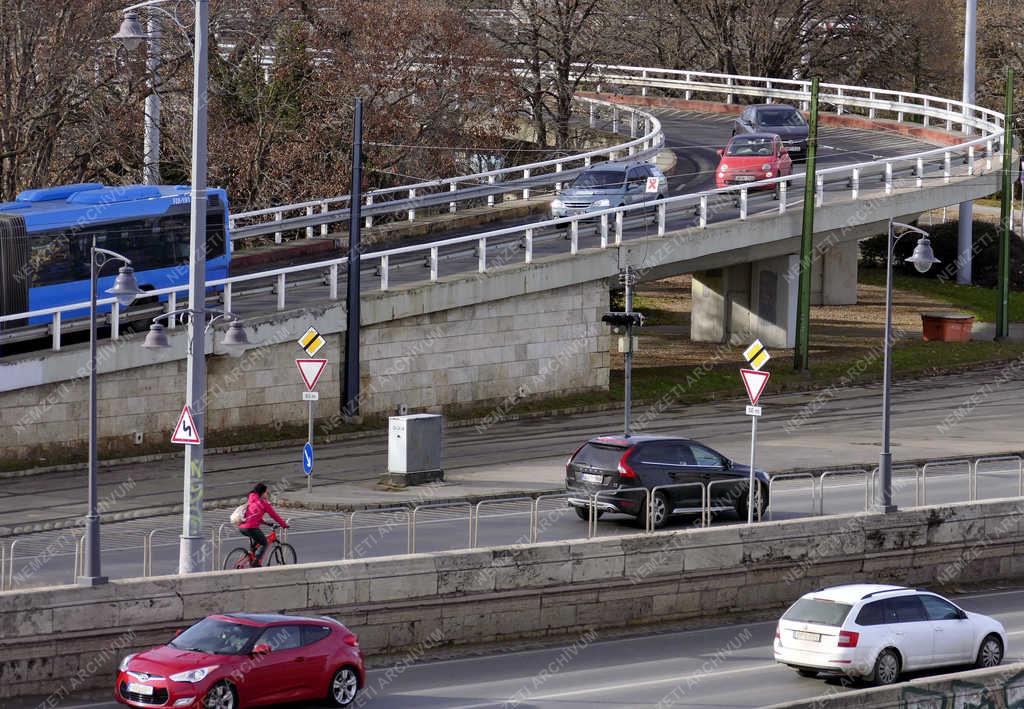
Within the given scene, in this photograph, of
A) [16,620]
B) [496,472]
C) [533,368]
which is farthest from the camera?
[533,368]

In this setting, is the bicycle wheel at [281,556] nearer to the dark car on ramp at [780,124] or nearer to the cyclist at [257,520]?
the cyclist at [257,520]

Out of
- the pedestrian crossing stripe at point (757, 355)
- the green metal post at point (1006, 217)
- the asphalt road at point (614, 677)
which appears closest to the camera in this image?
the asphalt road at point (614, 677)

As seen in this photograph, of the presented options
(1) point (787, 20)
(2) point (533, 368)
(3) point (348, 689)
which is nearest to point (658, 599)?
(3) point (348, 689)

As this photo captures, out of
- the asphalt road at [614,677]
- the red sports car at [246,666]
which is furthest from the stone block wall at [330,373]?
the red sports car at [246,666]

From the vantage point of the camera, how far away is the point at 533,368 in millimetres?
39281

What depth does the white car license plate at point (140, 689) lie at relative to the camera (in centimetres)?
1667

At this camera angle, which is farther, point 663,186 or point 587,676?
point 663,186

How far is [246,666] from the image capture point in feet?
55.9

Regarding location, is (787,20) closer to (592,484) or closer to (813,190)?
(813,190)

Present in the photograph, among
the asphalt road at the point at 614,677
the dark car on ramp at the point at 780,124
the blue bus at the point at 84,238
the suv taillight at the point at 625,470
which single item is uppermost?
the dark car on ramp at the point at 780,124

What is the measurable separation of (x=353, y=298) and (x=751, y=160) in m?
16.0

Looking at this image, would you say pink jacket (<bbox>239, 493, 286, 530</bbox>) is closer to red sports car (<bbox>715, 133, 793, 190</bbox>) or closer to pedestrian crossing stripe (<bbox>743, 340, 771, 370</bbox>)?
pedestrian crossing stripe (<bbox>743, 340, 771, 370</bbox>)

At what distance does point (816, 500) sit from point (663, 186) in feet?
55.2

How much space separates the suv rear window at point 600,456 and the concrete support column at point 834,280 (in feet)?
95.5
